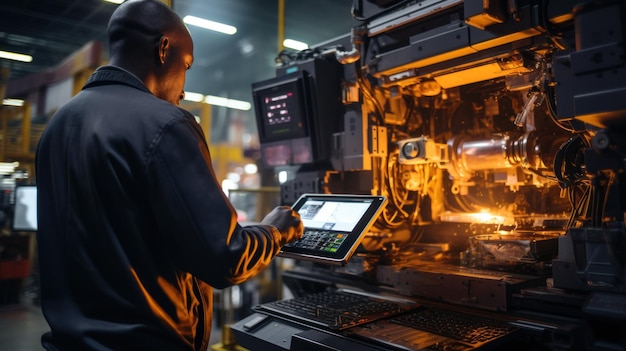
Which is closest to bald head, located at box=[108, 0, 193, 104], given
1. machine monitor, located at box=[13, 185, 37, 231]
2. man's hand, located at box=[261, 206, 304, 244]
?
man's hand, located at box=[261, 206, 304, 244]

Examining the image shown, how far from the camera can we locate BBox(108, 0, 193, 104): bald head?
1686mm

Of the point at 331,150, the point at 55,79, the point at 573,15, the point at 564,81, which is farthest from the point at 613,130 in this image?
the point at 55,79

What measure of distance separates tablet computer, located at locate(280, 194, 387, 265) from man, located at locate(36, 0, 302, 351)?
1.62 feet

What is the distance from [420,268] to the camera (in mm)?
2508

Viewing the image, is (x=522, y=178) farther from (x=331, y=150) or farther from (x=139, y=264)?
(x=139, y=264)

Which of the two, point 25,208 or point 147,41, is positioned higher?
point 147,41

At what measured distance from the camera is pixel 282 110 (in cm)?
299

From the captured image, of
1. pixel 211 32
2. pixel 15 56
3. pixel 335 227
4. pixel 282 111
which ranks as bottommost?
pixel 335 227

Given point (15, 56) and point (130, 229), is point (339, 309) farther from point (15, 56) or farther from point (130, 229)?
point (15, 56)

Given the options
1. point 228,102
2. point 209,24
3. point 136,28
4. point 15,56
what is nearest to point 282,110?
point 136,28

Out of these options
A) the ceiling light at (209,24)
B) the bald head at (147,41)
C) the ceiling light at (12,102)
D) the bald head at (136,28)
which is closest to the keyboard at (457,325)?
the bald head at (147,41)

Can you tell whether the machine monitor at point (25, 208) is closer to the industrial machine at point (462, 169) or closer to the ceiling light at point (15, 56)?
the ceiling light at point (15, 56)

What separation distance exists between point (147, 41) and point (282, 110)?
136 cm

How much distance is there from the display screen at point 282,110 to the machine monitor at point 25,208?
2.77 metres
